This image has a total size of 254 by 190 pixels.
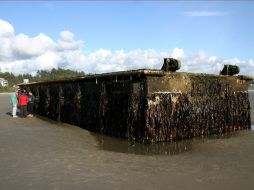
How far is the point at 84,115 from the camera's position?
12.5m

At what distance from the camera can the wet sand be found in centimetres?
572

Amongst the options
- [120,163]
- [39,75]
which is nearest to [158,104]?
[120,163]

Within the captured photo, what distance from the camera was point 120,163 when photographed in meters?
7.11

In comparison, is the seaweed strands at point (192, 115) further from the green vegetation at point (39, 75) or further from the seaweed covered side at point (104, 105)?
the green vegetation at point (39, 75)

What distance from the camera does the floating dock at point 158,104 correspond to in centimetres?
946

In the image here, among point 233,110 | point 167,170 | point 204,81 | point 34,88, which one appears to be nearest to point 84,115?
point 204,81

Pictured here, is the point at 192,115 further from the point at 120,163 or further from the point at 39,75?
the point at 39,75

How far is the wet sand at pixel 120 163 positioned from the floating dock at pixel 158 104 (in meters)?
0.47

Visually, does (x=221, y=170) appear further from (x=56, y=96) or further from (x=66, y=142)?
(x=56, y=96)

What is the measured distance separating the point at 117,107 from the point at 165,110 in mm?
1519

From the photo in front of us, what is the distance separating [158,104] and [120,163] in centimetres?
280

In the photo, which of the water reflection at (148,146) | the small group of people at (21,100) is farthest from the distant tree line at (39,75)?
the water reflection at (148,146)

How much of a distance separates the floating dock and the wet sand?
47 centimetres

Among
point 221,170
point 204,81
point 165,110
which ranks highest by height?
point 204,81
